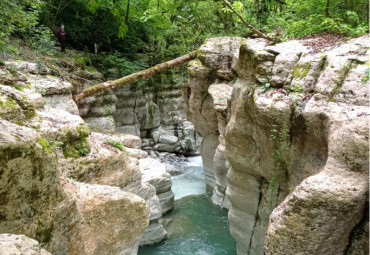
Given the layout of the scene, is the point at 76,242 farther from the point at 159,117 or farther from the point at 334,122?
the point at 159,117

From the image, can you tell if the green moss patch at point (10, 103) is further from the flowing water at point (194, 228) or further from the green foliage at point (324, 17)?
the flowing water at point (194, 228)

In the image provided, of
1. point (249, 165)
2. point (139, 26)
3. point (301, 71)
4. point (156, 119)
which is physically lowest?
point (156, 119)

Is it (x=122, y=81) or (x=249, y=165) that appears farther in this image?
(x=122, y=81)

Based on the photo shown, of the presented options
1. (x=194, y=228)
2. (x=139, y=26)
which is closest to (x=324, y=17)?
(x=194, y=228)

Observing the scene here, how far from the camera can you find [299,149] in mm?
6789

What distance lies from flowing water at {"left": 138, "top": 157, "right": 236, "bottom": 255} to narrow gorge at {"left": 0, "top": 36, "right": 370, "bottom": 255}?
644 mm

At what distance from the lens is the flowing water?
11.4 m

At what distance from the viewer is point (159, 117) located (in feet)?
72.2

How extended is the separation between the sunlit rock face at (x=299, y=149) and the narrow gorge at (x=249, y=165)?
2cm

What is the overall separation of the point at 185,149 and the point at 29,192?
18.6 metres

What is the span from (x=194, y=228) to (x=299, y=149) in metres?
7.55

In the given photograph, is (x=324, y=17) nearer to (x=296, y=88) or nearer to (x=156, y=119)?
(x=296, y=88)

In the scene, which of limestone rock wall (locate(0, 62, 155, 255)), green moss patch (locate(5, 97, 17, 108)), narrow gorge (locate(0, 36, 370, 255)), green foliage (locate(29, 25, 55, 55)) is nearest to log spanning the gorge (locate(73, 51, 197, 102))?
narrow gorge (locate(0, 36, 370, 255))

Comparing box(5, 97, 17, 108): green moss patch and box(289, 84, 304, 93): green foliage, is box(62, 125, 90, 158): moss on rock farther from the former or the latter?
box(289, 84, 304, 93): green foliage
